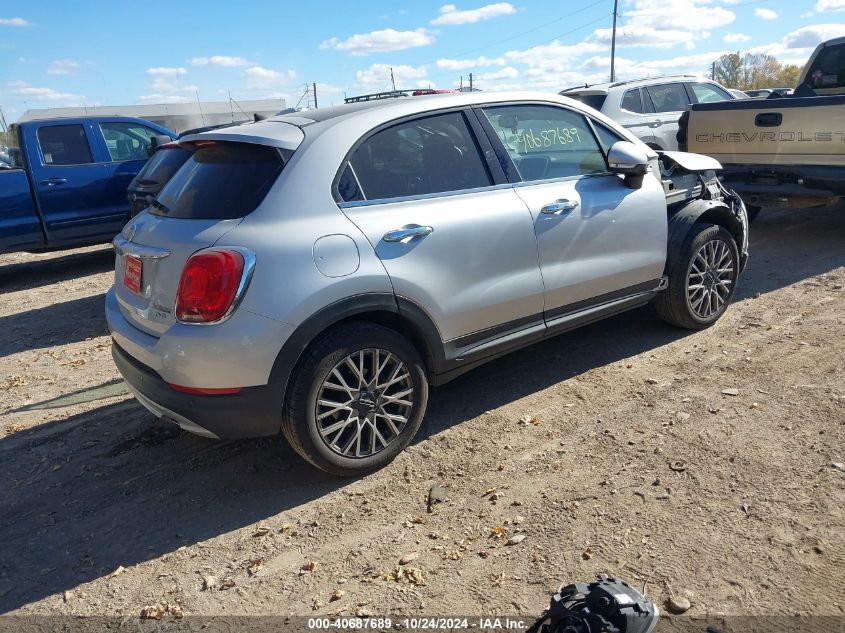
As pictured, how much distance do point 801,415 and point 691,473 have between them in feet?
3.06

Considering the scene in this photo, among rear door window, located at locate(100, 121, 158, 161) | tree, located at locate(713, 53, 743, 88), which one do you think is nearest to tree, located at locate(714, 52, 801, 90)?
tree, located at locate(713, 53, 743, 88)

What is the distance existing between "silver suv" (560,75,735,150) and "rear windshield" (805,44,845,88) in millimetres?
1861

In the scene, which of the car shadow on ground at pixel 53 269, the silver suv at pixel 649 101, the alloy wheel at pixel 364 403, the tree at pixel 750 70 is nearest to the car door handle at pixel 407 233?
the alloy wheel at pixel 364 403

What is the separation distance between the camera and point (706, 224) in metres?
5.08

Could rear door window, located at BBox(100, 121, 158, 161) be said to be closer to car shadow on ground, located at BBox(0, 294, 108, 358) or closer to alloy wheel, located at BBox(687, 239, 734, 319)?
car shadow on ground, located at BBox(0, 294, 108, 358)

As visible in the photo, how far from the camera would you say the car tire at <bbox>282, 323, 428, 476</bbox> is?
10.9ft

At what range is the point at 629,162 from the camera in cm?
437

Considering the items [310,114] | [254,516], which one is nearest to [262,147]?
[310,114]

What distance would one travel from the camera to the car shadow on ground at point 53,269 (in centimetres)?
923

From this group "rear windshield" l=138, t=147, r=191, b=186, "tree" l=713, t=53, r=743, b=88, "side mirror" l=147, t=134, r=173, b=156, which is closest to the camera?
"rear windshield" l=138, t=147, r=191, b=186

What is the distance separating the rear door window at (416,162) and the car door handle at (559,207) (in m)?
0.40

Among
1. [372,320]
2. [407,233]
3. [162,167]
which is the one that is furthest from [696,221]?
[162,167]

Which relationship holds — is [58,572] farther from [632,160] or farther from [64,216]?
[64,216]

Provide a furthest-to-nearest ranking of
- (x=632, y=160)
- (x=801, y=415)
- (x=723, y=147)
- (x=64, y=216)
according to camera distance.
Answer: (x=64, y=216) → (x=723, y=147) → (x=632, y=160) → (x=801, y=415)
